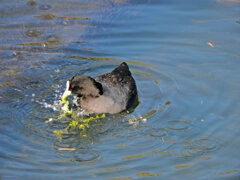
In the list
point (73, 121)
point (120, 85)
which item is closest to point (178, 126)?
point (120, 85)

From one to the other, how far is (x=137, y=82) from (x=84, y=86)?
1.30 metres

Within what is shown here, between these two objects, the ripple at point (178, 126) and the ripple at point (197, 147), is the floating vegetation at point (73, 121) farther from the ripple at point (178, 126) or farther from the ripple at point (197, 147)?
the ripple at point (197, 147)

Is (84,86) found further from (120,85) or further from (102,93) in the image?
(120,85)

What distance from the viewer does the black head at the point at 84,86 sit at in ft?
19.8

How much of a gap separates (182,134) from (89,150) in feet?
4.46

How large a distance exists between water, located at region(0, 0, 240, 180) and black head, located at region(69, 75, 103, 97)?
0.47 meters

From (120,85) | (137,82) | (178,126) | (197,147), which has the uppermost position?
(137,82)

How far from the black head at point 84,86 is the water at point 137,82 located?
0.47 m

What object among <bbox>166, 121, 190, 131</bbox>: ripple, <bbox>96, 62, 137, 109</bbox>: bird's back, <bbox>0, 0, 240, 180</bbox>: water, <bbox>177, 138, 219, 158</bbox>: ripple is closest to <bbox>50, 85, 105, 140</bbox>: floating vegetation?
<bbox>0, 0, 240, 180</bbox>: water

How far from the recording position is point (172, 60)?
24.6 feet

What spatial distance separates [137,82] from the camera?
707 centimetres

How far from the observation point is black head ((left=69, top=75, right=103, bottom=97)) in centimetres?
602

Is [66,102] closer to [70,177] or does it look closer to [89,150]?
→ [89,150]

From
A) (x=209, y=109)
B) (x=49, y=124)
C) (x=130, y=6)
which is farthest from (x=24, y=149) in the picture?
(x=130, y=6)
